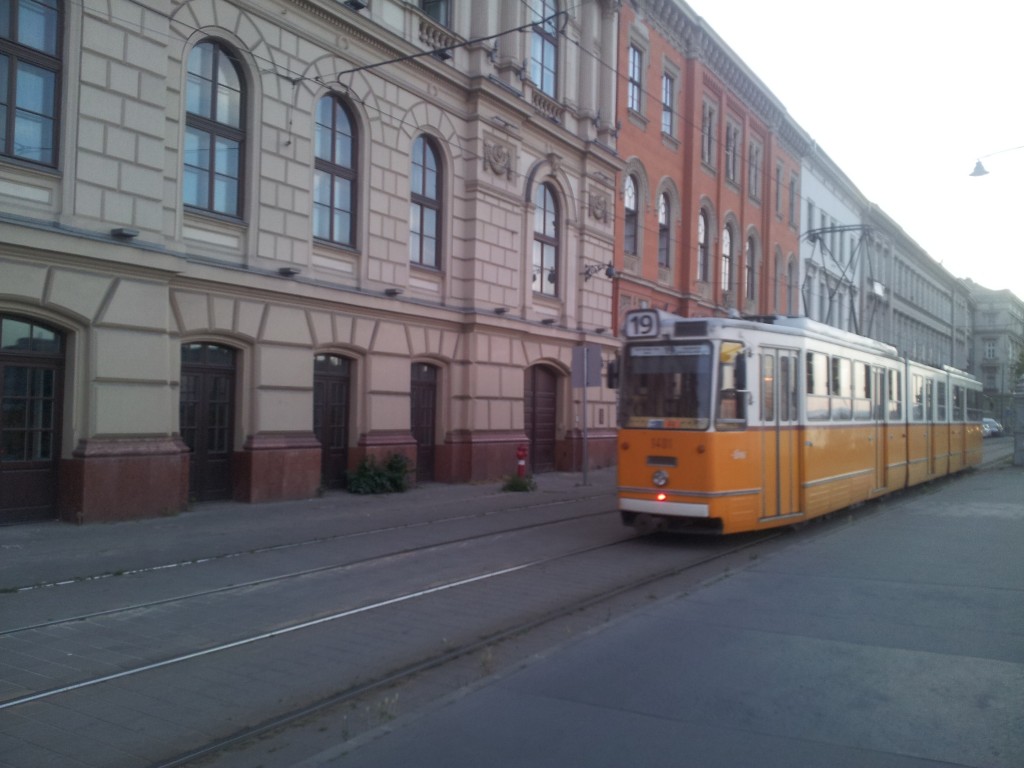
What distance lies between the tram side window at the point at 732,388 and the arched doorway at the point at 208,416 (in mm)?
8297

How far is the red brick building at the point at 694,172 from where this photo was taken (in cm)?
2941

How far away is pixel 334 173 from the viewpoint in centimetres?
1794

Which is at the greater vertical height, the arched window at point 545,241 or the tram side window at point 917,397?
the arched window at point 545,241

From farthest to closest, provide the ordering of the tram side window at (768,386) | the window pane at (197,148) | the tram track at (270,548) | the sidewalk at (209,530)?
the window pane at (197,148) < the tram side window at (768,386) < the sidewalk at (209,530) < the tram track at (270,548)

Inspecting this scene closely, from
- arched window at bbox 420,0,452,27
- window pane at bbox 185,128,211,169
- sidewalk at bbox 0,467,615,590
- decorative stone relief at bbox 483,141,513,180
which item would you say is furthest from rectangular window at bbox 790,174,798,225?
window pane at bbox 185,128,211,169

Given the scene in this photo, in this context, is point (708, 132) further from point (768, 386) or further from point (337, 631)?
point (337, 631)

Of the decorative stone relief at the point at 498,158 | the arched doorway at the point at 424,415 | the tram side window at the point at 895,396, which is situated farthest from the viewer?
the decorative stone relief at the point at 498,158

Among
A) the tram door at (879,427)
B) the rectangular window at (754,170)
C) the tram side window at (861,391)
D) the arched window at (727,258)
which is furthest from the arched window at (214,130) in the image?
the rectangular window at (754,170)

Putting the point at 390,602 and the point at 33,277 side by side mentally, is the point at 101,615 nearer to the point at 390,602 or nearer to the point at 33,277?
the point at 390,602

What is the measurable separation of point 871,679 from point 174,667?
477 centimetres

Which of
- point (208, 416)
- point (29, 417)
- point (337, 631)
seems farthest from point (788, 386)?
point (29, 417)

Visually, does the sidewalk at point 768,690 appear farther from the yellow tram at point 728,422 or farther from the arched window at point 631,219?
the arched window at point 631,219

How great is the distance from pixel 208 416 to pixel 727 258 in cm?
2648

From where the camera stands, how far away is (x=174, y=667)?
6.60 m
